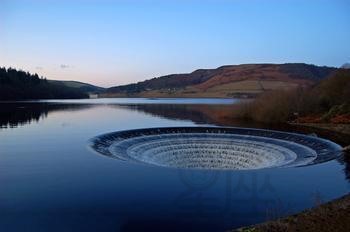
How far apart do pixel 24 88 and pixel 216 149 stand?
103 m

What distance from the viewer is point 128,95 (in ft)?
582

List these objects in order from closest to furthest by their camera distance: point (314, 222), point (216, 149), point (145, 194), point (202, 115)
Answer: point (314, 222) < point (145, 194) < point (216, 149) < point (202, 115)

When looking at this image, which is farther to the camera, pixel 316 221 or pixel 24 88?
pixel 24 88

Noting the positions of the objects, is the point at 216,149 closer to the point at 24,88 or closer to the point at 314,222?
the point at 314,222

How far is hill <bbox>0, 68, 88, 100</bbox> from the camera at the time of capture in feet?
348

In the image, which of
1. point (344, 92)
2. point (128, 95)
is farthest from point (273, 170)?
point (128, 95)

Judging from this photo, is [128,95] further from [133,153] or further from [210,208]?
[210,208]

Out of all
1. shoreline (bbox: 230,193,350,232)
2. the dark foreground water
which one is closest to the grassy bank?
the dark foreground water

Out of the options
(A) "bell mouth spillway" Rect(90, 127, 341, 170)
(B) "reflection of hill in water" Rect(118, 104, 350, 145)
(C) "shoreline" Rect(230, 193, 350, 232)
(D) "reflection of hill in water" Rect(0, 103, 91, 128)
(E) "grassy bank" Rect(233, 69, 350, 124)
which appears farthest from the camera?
(E) "grassy bank" Rect(233, 69, 350, 124)

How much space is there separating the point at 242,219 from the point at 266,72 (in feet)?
520

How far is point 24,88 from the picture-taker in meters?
116

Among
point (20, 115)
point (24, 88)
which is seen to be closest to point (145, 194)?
point (20, 115)

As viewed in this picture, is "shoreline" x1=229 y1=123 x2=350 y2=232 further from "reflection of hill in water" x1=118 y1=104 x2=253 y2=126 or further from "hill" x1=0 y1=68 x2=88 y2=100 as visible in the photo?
"hill" x1=0 y1=68 x2=88 y2=100

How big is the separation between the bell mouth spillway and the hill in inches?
3397
